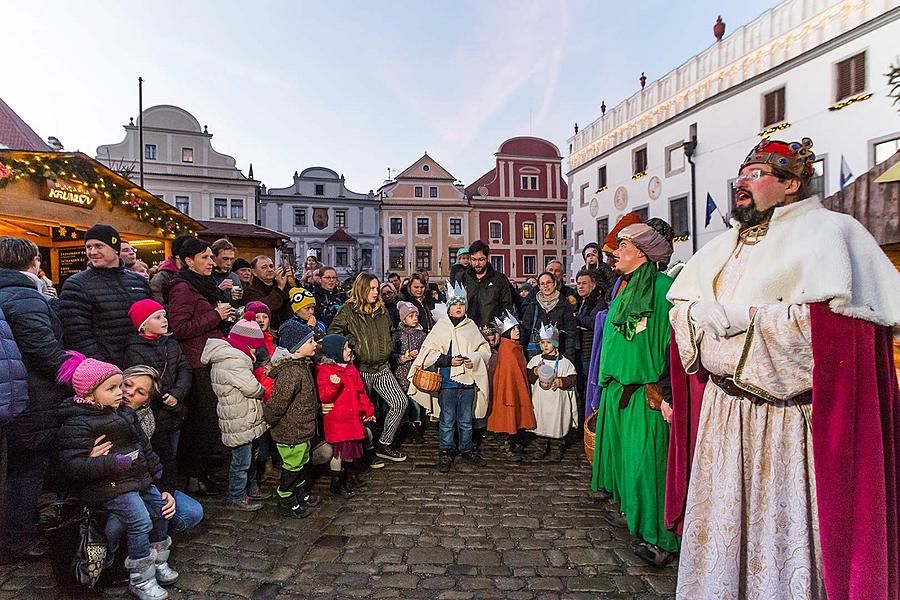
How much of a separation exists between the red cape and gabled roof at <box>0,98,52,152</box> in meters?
20.6

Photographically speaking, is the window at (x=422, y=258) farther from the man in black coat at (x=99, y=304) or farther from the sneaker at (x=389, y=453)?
the man in black coat at (x=99, y=304)

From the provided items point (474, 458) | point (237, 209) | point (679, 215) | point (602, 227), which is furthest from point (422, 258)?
point (474, 458)

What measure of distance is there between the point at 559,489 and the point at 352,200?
36.1 metres

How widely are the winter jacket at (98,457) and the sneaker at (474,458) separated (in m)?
3.20

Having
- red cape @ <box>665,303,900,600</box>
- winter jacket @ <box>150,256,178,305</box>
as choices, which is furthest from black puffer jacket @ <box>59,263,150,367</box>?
red cape @ <box>665,303,900,600</box>

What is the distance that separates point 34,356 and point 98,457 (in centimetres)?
102

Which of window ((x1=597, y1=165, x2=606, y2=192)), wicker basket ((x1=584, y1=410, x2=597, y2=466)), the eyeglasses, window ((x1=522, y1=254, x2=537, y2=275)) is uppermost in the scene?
window ((x1=597, y1=165, x2=606, y2=192))

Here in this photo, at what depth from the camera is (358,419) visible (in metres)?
4.46

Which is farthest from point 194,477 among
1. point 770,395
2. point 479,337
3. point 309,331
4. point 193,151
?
point 193,151

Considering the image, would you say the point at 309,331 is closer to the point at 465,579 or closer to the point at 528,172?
the point at 465,579

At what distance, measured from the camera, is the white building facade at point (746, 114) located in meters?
12.8

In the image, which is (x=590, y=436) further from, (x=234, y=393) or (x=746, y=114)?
(x=746, y=114)

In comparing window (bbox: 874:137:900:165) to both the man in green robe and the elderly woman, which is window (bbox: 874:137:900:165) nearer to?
the elderly woman

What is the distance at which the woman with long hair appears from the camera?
201 inches
